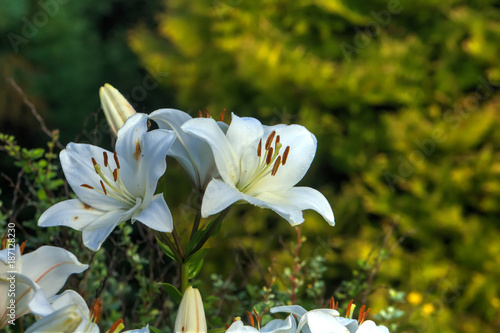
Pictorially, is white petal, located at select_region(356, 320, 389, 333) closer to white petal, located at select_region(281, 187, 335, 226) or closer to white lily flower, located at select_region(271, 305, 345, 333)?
white lily flower, located at select_region(271, 305, 345, 333)

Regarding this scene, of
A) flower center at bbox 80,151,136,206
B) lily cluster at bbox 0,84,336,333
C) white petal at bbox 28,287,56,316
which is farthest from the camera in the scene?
flower center at bbox 80,151,136,206

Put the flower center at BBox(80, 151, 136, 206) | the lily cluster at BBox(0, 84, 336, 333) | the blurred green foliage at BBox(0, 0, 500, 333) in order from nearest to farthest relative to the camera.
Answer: the lily cluster at BBox(0, 84, 336, 333)
the flower center at BBox(80, 151, 136, 206)
the blurred green foliage at BBox(0, 0, 500, 333)

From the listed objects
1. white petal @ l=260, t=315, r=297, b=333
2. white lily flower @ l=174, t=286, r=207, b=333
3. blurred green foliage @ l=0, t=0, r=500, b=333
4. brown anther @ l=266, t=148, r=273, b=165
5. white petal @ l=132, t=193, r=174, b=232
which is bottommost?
blurred green foliage @ l=0, t=0, r=500, b=333

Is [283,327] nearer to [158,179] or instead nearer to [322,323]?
[322,323]

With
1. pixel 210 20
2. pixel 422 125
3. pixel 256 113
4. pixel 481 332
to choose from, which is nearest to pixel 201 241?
pixel 422 125

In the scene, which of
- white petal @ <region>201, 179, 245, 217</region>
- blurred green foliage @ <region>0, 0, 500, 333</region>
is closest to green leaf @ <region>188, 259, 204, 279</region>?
white petal @ <region>201, 179, 245, 217</region>

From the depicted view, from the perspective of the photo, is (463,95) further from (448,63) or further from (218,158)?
(218,158)

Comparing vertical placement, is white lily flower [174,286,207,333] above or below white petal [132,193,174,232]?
below

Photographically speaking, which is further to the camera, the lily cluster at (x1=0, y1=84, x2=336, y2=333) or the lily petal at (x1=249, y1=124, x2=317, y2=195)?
the lily petal at (x1=249, y1=124, x2=317, y2=195)
